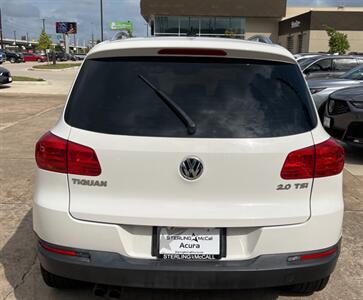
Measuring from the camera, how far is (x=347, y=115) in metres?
7.49

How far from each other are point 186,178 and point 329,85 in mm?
8497

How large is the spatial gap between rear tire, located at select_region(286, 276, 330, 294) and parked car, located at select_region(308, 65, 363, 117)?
6.80 meters

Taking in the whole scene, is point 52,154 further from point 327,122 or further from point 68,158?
point 327,122

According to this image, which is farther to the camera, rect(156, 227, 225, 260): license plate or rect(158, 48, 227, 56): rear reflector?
rect(158, 48, 227, 56): rear reflector

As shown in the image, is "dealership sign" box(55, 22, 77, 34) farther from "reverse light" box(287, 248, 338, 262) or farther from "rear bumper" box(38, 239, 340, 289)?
"reverse light" box(287, 248, 338, 262)

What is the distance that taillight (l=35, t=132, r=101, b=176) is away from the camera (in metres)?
2.66

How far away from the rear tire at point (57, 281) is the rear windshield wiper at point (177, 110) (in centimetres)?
140

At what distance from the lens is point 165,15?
56.6 meters

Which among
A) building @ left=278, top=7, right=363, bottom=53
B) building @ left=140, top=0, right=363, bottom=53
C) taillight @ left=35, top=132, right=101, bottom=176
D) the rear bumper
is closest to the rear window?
taillight @ left=35, top=132, right=101, bottom=176

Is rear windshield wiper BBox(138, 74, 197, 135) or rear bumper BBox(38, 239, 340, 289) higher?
rear windshield wiper BBox(138, 74, 197, 135)

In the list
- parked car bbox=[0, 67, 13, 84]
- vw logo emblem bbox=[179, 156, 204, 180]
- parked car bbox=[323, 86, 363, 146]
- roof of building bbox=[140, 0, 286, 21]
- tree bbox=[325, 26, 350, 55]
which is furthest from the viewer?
roof of building bbox=[140, 0, 286, 21]

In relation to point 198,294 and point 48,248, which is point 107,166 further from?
point 198,294

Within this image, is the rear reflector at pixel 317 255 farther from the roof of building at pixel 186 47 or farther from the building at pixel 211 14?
the building at pixel 211 14

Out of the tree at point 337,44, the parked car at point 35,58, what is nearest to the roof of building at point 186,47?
the tree at point 337,44
